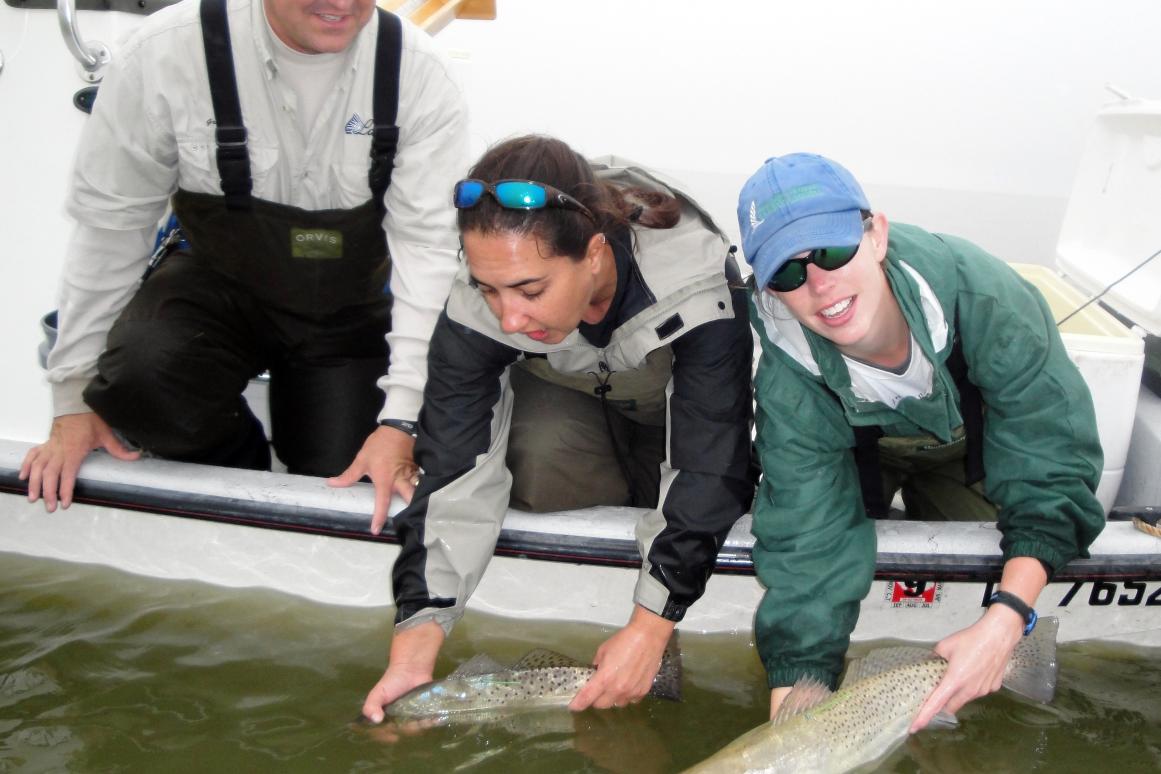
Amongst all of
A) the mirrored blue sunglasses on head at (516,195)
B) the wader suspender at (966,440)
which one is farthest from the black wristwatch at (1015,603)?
the mirrored blue sunglasses on head at (516,195)

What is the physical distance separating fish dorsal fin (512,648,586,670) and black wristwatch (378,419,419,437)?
30.6 inches

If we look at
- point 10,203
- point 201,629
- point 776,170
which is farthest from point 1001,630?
point 10,203

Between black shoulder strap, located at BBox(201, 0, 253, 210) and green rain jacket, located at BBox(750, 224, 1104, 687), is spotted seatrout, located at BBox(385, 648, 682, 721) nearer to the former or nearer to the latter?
green rain jacket, located at BBox(750, 224, 1104, 687)

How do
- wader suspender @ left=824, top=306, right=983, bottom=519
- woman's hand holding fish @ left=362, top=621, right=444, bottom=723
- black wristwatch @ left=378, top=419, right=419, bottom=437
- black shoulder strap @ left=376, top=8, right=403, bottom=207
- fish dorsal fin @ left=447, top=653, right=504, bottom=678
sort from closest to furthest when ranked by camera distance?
wader suspender @ left=824, top=306, right=983, bottom=519 → woman's hand holding fish @ left=362, top=621, right=444, bottom=723 → fish dorsal fin @ left=447, top=653, right=504, bottom=678 → black shoulder strap @ left=376, top=8, right=403, bottom=207 → black wristwatch @ left=378, top=419, right=419, bottom=437

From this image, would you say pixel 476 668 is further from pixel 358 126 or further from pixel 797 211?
pixel 358 126

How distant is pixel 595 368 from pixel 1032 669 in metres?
1.45

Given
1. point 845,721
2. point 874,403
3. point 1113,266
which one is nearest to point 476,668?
point 845,721

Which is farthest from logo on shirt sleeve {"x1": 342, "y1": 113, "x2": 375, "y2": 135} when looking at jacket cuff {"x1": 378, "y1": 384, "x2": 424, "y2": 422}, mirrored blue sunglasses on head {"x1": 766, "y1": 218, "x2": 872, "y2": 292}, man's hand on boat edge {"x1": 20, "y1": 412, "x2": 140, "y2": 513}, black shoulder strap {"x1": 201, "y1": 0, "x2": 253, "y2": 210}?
mirrored blue sunglasses on head {"x1": 766, "y1": 218, "x2": 872, "y2": 292}

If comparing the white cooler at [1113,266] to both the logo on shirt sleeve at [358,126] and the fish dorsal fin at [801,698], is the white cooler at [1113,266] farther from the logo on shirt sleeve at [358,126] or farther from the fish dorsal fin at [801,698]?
the logo on shirt sleeve at [358,126]

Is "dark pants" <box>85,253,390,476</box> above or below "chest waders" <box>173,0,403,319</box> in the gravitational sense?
below

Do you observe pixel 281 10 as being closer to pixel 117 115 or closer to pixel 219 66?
pixel 219 66

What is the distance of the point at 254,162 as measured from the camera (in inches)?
121

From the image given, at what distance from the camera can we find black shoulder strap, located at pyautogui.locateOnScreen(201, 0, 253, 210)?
291 centimetres

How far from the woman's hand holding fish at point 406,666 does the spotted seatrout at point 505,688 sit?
29 millimetres
